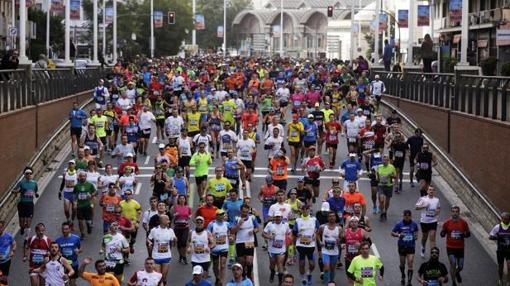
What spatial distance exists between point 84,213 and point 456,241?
8.05m

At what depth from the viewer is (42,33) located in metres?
73.9

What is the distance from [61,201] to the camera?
28859 mm

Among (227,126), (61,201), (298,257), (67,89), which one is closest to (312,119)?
(227,126)

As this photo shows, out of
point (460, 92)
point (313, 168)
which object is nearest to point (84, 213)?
point (313, 168)

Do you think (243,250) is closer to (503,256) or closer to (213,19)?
(503,256)

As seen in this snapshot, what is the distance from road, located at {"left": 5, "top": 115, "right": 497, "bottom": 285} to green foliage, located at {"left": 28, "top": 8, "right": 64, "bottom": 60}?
3879 centimetres

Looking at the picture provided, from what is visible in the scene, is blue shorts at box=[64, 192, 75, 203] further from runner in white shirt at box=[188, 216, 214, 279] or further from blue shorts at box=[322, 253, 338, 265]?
blue shorts at box=[322, 253, 338, 265]

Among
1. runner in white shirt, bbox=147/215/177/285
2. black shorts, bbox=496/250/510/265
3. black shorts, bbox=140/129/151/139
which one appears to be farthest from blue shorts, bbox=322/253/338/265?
black shorts, bbox=140/129/151/139

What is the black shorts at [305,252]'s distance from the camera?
21234 mm

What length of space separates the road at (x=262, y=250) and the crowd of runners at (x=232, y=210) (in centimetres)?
17

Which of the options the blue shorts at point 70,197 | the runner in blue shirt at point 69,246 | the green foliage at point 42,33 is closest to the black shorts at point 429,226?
the runner in blue shirt at point 69,246

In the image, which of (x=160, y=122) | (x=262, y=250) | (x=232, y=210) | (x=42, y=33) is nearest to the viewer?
(x=232, y=210)

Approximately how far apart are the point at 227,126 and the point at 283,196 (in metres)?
8.40

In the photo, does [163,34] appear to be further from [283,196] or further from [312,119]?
[283,196]
